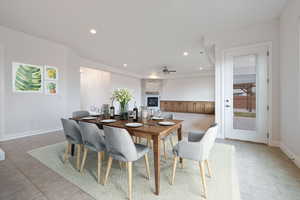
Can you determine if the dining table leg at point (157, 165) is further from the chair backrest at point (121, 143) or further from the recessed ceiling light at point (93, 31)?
the recessed ceiling light at point (93, 31)

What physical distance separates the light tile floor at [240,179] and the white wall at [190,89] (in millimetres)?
6357

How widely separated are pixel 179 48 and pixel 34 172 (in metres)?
4.81

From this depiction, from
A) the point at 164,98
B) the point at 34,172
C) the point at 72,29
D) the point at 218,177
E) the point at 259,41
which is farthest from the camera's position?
the point at 164,98

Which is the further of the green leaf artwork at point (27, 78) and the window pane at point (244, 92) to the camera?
the green leaf artwork at point (27, 78)

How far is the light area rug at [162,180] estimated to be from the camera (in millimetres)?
1521

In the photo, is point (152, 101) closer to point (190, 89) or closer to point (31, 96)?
point (190, 89)

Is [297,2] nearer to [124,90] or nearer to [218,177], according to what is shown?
[218,177]

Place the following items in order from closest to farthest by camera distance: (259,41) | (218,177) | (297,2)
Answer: (218,177) < (297,2) < (259,41)

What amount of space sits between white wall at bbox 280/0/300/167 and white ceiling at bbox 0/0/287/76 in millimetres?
333

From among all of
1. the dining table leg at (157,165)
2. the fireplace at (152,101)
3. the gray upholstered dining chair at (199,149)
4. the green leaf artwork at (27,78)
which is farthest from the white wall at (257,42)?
the fireplace at (152,101)

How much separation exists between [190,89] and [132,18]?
287 inches

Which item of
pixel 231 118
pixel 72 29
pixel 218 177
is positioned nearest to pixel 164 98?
pixel 231 118

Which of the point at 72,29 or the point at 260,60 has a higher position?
the point at 72,29

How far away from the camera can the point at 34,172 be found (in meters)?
2.00
